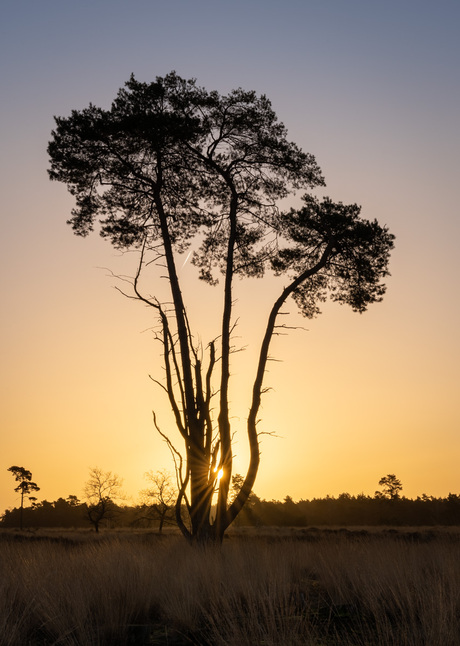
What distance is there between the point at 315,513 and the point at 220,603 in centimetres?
9380

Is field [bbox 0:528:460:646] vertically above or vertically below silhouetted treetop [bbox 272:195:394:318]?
below

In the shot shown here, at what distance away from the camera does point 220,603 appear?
22.1 ft

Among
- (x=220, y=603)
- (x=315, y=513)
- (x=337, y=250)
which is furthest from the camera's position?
(x=315, y=513)

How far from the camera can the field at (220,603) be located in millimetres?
5281

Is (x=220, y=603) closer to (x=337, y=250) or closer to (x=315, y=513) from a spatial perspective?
(x=337, y=250)

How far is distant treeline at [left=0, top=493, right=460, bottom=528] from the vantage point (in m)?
72.8

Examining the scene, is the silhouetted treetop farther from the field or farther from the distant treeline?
the distant treeline

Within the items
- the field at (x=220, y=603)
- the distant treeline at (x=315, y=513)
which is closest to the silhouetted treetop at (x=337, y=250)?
the field at (x=220, y=603)

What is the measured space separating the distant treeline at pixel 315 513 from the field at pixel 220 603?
5637 cm

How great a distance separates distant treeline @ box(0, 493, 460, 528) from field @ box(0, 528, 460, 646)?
2219 inches

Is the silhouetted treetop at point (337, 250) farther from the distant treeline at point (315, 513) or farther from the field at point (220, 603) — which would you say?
the distant treeline at point (315, 513)

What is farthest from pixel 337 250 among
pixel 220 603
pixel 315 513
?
pixel 315 513

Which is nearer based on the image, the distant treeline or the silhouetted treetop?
the silhouetted treetop

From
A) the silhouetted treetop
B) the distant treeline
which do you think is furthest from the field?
the distant treeline
